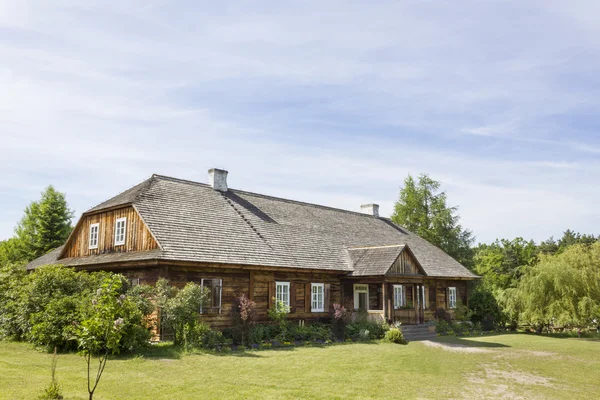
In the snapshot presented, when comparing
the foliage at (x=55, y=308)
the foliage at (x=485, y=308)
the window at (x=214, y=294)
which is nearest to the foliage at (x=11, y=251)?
the foliage at (x=55, y=308)

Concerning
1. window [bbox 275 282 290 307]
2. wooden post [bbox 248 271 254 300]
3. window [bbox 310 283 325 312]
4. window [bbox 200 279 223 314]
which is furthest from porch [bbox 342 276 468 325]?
window [bbox 200 279 223 314]

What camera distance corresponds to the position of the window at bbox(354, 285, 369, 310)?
28.3 meters

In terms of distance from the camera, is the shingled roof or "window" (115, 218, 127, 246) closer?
the shingled roof

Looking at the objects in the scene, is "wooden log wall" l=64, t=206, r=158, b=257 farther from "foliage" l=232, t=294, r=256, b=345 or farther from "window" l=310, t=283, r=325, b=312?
"window" l=310, t=283, r=325, b=312

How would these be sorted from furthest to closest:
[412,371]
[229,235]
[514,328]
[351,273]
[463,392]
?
[514,328] < [351,273] < [229,235] < [412,371] < [463,392]

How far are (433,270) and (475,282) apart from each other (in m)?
19.0

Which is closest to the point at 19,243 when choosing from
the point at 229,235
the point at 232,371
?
the point at 229,235

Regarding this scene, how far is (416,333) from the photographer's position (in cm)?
2572

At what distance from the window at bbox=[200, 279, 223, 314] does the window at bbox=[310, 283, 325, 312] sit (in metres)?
5.79

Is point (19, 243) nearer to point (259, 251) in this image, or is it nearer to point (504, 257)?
point (259, 251)

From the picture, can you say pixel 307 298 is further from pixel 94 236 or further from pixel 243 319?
pixel 94 236

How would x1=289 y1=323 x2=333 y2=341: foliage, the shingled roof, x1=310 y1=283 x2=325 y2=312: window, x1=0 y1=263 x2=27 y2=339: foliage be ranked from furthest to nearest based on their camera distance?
→ x1=310 y1=283 x2=325 y2=312: window → x1=289 y1=323 x2=333 y2=341: foliage → the shingled roof → x1=0 y1=263 x2=27 y2=339: foliage

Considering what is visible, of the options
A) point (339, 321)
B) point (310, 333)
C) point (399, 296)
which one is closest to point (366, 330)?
point (339, 321)

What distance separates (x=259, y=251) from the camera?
23.7 m
